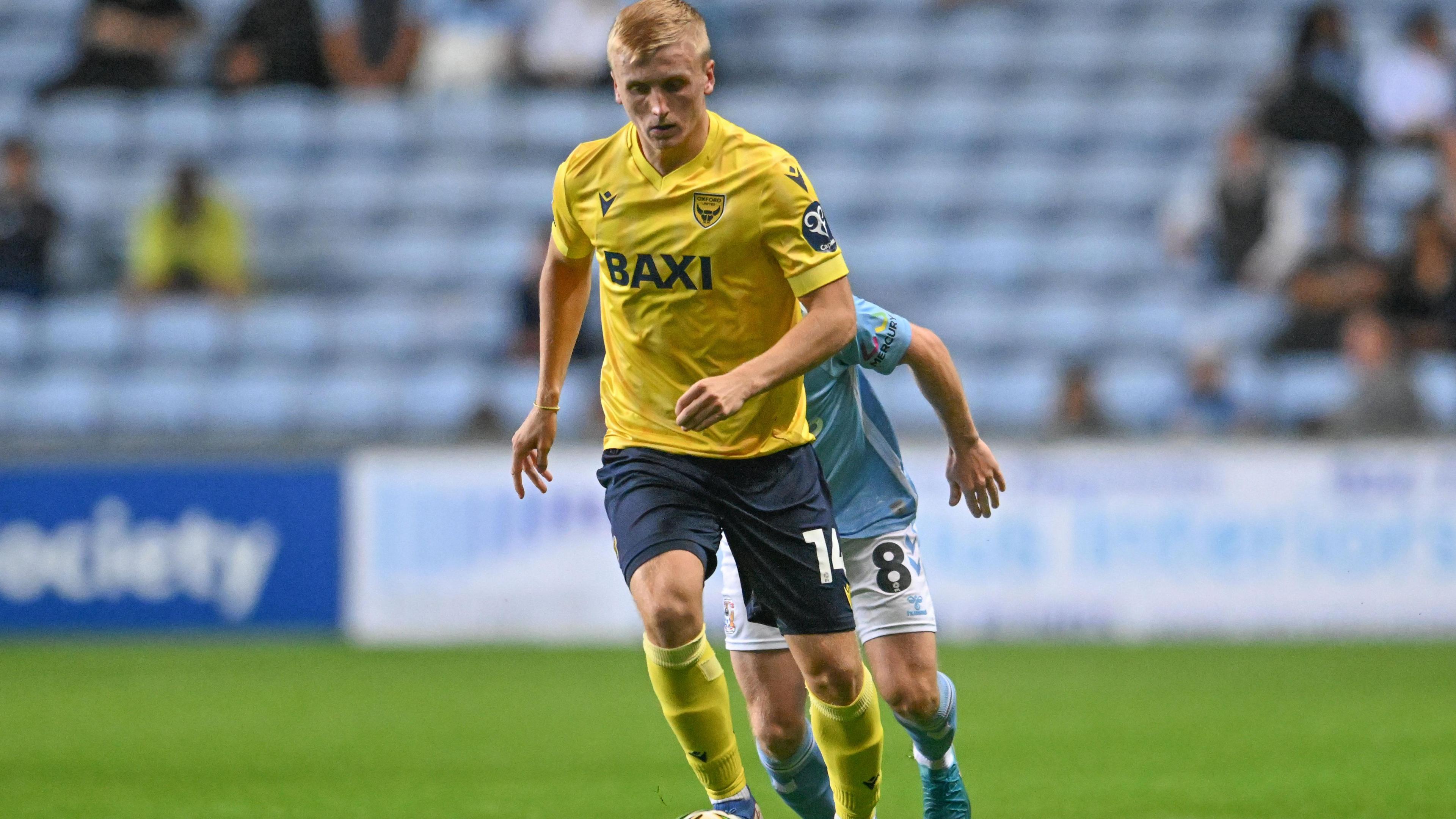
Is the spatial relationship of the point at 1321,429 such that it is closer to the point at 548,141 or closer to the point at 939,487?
the point at 939,487

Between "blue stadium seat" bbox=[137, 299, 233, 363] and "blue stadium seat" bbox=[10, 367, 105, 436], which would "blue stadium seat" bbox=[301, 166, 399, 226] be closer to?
"blue stadium seat" bbox=[137, 299, 233, 363]

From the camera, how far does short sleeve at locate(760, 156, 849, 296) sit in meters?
4.33

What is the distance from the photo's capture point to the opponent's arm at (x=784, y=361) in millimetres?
4086

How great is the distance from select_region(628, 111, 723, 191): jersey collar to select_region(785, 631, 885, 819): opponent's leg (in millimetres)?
1056

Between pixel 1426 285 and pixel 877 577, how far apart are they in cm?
805

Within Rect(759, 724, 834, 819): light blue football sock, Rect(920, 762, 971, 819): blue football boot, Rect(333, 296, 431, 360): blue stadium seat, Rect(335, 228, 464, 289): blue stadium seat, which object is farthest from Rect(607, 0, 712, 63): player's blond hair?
Rect(335, 228, 464, 289): blue stadium seat

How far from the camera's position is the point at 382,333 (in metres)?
13.5

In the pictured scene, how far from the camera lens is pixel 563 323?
471 centimetres

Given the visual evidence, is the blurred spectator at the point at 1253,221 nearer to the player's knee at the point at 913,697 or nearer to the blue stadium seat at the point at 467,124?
the blue stadium seat at the point at 467,124

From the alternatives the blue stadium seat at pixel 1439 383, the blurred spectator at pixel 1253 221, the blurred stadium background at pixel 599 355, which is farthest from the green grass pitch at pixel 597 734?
the blurred spectator at pixel 1253 221

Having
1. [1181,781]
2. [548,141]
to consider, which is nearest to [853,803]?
[1181,781]

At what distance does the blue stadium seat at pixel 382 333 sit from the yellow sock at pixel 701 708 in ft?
29.7

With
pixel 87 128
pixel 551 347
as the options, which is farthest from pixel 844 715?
pixel 87 128

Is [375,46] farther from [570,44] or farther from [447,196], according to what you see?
[570,44]
